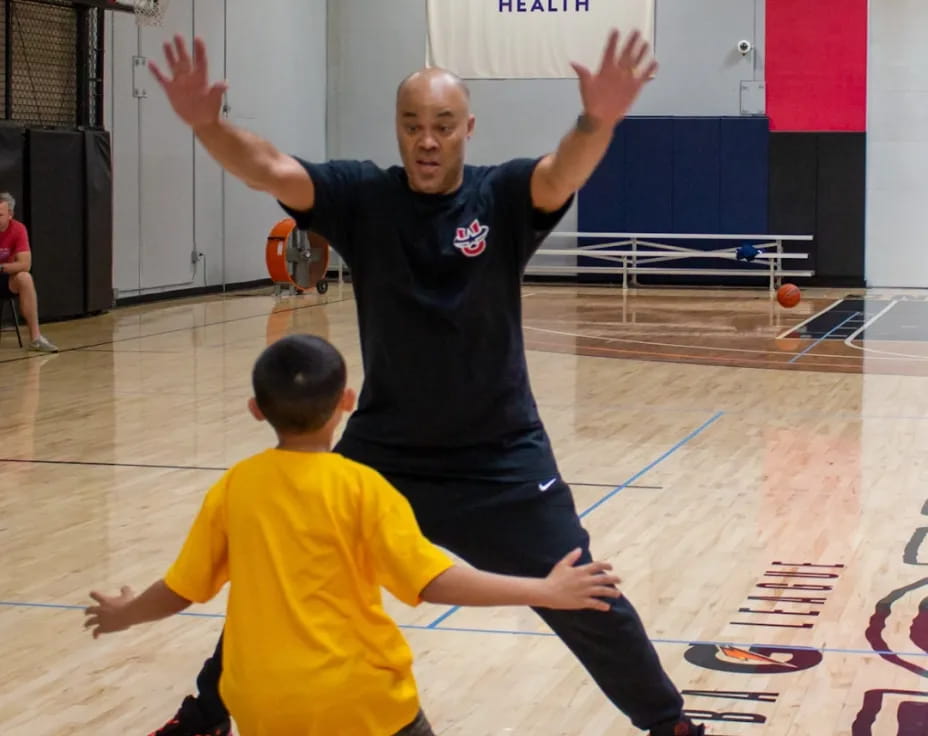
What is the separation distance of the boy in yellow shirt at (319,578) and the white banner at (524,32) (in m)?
18.5

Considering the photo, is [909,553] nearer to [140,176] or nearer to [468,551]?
[468,551]

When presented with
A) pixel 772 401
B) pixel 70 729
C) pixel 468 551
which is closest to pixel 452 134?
pixel 468 551

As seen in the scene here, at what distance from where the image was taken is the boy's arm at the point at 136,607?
9.10 feet

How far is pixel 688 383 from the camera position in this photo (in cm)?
1198

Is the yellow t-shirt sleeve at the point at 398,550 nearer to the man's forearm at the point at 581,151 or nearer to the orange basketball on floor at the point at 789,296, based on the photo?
the man's forearm at the point at 581,151

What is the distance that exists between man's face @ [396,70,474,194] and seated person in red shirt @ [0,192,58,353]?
11.0 meters

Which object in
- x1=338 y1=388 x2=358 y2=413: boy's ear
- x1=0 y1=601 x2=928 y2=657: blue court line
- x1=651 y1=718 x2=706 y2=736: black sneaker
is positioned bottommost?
x1=0 y1=601 x2=928 y2=657: blue court line

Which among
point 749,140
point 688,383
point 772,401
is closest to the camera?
point 772,401

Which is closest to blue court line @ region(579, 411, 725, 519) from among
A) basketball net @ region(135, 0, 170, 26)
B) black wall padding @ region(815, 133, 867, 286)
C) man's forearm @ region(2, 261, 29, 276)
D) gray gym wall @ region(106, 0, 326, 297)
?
man's forearm @ region(2, 261, 29, 276)

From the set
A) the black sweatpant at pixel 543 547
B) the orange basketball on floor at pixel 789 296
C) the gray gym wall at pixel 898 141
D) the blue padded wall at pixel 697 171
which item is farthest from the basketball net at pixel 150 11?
the black sweatpant at pixel 543 547

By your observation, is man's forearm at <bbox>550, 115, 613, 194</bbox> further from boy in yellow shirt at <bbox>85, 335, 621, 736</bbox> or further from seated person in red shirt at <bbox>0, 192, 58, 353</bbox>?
seated person in red shirt at <bbox>0, 192, 58, 353</bbox>

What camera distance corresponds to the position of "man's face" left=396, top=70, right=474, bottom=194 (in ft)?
11.1

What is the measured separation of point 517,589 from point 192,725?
1484 millimetres

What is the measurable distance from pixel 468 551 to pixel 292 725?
993 mm
